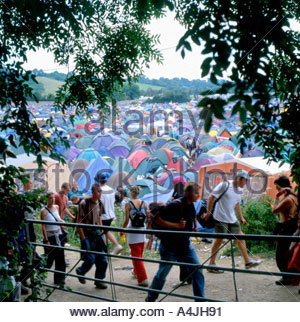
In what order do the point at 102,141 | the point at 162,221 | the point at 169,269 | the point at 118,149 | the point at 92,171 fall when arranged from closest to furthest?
the point at 169,269, the point at 162,221, the point at 92,171, the point at 118,149, the point at 102,141

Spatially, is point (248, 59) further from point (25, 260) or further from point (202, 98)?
point (25, 260)

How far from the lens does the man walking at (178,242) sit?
3092 millimetres

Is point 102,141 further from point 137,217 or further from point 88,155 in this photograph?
point 137,217

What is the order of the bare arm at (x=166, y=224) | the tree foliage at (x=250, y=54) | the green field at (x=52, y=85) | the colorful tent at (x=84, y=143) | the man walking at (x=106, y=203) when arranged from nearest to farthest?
the tree foliage at (x=250, y=54) → the green field at (x=52, y=85) → the bare arm at (x=166, y=224) → the man walking at (x=106, y=203) → the colorful tent at (x=84, y=143)

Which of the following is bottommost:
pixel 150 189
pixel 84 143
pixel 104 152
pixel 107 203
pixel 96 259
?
pixel 150 189

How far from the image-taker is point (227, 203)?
4.25 meters

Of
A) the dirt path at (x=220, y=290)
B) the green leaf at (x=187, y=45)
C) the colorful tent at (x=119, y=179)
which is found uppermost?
the green leaf at (x=187, y=45)

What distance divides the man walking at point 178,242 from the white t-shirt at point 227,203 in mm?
974

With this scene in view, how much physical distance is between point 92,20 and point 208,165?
8181 mm

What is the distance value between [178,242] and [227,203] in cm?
124

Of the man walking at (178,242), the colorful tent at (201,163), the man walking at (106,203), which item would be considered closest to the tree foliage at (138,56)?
the man walking at (178,242)

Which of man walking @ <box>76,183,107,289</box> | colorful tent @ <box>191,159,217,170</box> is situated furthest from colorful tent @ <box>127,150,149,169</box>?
man walking @ <box>76,183,107,289</box>

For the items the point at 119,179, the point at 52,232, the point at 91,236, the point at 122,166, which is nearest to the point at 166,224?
the point at 91,236

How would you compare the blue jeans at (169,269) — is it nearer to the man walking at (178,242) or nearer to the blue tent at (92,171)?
the man walking at (178,242)
